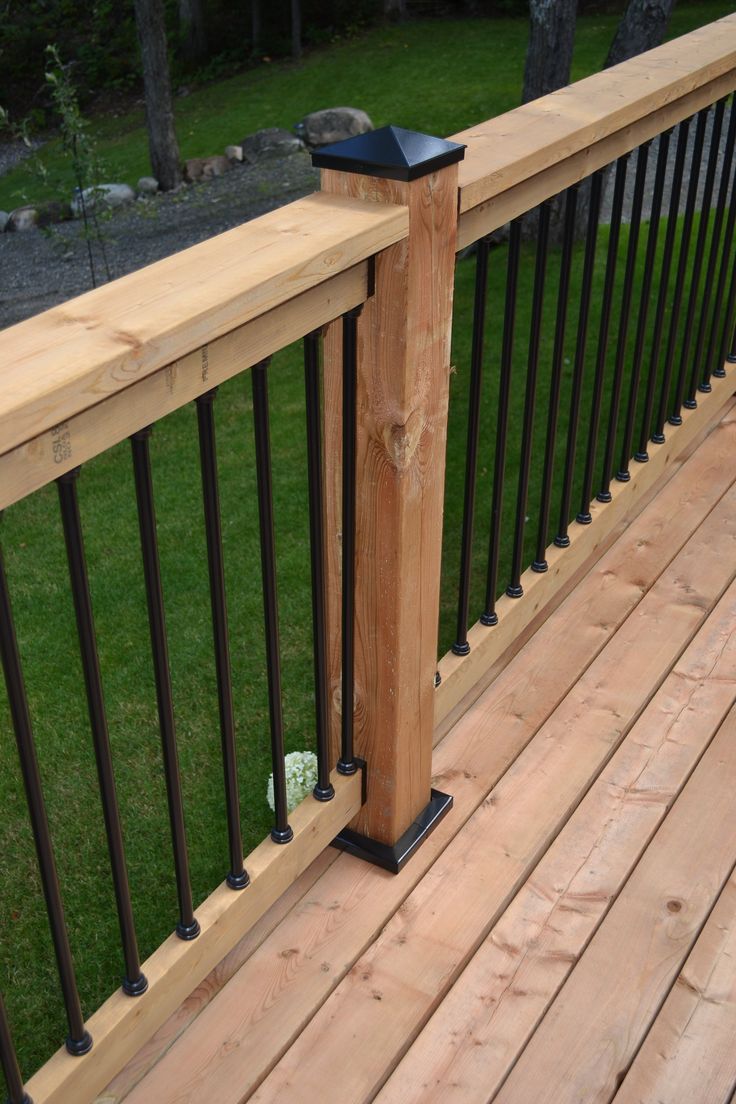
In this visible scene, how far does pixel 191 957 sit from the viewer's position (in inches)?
66.2

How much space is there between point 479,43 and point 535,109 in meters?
16.9

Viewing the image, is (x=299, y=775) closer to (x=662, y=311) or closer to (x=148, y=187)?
(x=662, y=311)

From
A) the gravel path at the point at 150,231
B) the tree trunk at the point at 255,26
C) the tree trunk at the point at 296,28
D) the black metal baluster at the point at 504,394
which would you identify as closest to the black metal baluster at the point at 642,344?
the black metal baluster at the point at 504,394

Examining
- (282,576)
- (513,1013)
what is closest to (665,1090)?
(513,1013)

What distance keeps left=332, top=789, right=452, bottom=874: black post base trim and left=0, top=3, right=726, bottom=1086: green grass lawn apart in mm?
582

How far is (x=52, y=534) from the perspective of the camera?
4570 mm

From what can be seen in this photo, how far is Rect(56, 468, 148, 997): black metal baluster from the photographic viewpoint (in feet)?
3.80

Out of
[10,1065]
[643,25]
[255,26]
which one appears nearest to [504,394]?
[10,1065]

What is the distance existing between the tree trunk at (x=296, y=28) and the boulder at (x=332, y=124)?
6.01 m

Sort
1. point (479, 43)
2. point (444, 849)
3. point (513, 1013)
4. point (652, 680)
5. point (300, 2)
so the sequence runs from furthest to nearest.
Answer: point (300, 2), point (479, 43), point (652, 680), point (444, 849), point (513, 1013)

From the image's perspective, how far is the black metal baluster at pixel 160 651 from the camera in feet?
4.06

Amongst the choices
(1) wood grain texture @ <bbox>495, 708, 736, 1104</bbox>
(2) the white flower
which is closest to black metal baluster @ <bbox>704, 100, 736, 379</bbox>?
(1) wood grain texture @ <bbox>495, 708, 736, 1104</bbox>

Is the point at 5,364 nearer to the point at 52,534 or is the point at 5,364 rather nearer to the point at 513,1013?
the point at 513,1013

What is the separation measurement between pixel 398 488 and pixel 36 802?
68cm
